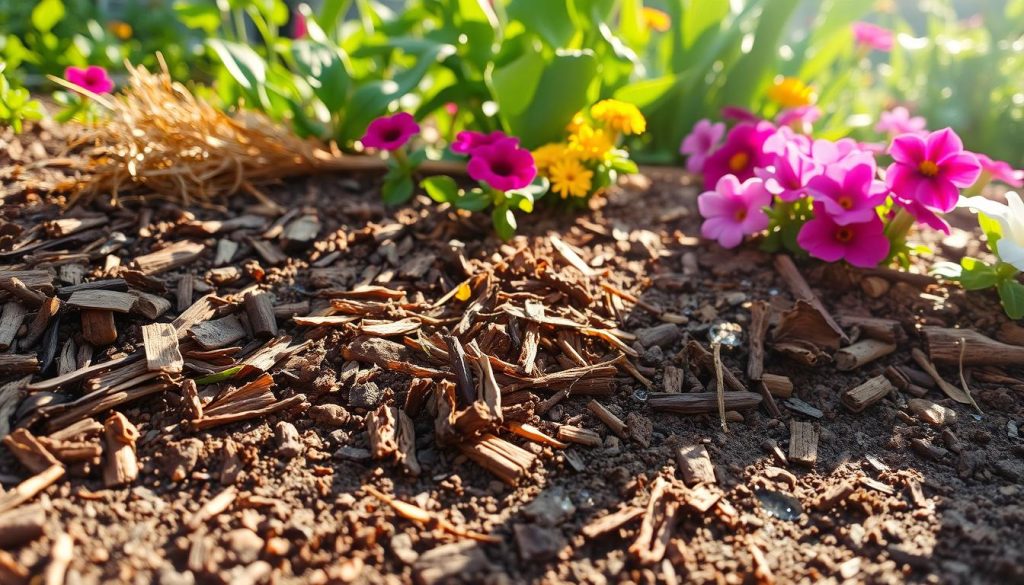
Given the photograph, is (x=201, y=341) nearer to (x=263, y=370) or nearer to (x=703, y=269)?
(x=263, y=370)

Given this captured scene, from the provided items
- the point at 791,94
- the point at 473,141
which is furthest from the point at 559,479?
the point at 791,94

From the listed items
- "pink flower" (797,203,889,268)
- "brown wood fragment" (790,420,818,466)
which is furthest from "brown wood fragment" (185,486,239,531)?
"pink flower" (797,203,889,268)

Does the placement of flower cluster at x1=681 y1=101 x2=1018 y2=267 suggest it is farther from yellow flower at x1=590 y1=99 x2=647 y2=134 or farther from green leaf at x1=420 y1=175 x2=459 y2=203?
green leaf at x1=420 y1=175 x2=459 y2=203

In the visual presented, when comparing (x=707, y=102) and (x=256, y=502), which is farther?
(x=707, y=102)

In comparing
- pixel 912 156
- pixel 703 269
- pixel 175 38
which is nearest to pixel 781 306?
pixel 703 269

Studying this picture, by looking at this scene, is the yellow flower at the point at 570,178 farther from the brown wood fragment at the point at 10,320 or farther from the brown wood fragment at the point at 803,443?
the brown wood fragment at the point at 10,320

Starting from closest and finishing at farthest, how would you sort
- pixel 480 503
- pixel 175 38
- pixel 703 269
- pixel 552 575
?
pixel 552 575, pixel 480 503, pixel 703 269, pixel 175 38
